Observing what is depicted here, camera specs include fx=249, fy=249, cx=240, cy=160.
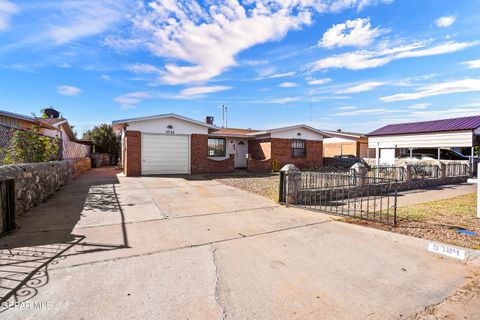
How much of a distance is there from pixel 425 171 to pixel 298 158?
860 cm

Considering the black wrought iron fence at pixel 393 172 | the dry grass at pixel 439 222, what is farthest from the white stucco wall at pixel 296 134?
the dry grass at pixel 439 222

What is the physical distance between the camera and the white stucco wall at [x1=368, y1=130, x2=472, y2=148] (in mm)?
17188

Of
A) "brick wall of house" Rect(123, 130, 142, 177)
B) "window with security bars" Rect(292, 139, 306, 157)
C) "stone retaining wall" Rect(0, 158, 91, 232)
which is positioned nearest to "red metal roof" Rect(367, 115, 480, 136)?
"window with security bars" Rect(292, 139, 306, 157)

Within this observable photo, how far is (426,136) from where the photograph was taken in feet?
64.0

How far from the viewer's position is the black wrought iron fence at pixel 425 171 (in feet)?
41.1

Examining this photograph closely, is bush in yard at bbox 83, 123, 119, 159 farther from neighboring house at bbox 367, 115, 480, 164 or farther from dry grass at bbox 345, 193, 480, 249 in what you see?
dry grass at bbox 345, 193, 480, 249

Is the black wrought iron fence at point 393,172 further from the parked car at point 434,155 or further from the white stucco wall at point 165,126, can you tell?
the white stucco wall at point 165,126

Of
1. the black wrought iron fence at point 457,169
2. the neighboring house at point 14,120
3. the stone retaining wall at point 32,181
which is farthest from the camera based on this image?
the black wrought iron fence at point 457,169

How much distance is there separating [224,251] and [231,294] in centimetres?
125

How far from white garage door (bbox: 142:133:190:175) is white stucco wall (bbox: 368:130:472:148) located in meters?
17.4

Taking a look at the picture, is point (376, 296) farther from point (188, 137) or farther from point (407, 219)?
point (188, 137)

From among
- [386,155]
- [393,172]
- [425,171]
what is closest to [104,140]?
[393,172]

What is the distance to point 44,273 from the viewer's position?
3371mm

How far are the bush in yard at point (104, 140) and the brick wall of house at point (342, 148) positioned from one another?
25.8m
